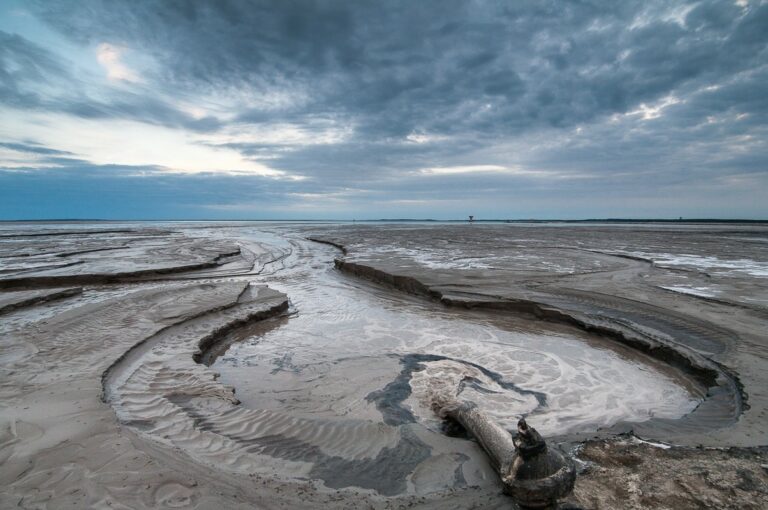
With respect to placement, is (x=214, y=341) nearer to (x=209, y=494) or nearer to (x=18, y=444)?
(x=18, y=444)

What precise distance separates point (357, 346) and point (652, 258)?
1547 cm

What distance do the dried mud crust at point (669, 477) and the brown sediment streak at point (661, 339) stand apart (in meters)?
0.43

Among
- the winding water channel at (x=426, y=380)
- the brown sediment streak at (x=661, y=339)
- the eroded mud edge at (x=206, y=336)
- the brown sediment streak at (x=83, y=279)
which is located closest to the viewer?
the winding water channel at (x=426, y=380)

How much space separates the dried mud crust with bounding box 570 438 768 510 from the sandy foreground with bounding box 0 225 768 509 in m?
0.01

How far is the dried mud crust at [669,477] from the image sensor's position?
262 centimetres

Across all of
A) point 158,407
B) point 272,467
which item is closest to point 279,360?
point 158,407

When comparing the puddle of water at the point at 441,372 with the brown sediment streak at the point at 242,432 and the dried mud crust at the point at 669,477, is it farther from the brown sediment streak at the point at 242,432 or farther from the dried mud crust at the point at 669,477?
the dried mud crust at the point at 669,477

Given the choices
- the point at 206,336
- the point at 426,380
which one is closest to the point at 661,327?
the point at 426,380

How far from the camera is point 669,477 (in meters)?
2.88

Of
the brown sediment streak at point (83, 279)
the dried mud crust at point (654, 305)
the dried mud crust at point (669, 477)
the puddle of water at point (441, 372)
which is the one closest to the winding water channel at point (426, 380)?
the puddle of water at point (441, 372)

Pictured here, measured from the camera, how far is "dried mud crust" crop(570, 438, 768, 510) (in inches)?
103

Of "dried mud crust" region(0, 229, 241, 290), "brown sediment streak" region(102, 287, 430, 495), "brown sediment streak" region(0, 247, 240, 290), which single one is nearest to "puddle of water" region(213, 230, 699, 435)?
"brown sediment streak" region(102, 287, 430, 495)

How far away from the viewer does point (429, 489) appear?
307 centimetres

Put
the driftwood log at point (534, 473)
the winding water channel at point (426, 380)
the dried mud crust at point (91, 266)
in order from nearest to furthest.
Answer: the driftwood log at point (534, 473) < the winding water channel at point (426, 380) < the dried mud crust at point (91, 266)
